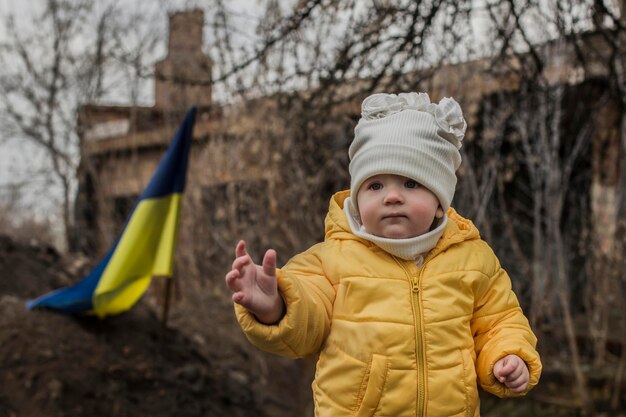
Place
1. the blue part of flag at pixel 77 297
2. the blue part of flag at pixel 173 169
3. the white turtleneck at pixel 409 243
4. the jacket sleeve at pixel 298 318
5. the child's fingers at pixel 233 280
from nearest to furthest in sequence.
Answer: the child's fingers at pixel 233 280
the jacket sleeve at pixel 298 318
the white turtleneck at pixel 409 243
the blue part of flag at pixel 173 169
the blue part of flag at pixel 77 297

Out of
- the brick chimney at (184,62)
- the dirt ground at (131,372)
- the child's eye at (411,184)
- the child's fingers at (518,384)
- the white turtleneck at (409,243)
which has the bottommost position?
the dirt ground at (131,372)

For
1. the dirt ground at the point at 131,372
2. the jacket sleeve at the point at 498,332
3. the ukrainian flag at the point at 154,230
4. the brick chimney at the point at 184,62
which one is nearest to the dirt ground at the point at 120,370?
the dirt ground at the point at 131,372

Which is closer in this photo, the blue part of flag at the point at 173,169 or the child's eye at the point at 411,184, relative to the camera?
the child's eye at the point at 411,184

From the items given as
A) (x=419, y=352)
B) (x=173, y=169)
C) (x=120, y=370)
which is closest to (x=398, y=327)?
(x=419, y=352)

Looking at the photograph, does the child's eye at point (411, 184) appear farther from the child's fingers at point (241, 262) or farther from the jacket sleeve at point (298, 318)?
the child's fingers at point (241, 262)

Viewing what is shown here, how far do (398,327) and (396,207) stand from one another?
0.31 metres

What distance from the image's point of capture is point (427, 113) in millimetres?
2041

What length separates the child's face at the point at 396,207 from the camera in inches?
76.1

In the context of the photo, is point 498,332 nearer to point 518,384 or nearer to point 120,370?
point 518,384

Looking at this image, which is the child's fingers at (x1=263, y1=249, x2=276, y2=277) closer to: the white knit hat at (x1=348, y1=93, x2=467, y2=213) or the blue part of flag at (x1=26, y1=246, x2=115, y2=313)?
the white knit hat at (x1=348, y1=93, x2=467, y2=213)

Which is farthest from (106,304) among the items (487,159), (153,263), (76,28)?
(76,28)

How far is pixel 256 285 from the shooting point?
5.81 ft

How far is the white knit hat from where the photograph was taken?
1.96 m

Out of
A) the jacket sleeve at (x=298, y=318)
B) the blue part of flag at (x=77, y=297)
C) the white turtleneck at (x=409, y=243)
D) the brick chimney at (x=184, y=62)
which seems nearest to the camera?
the jacket sleeve at (x=298, y=318)
